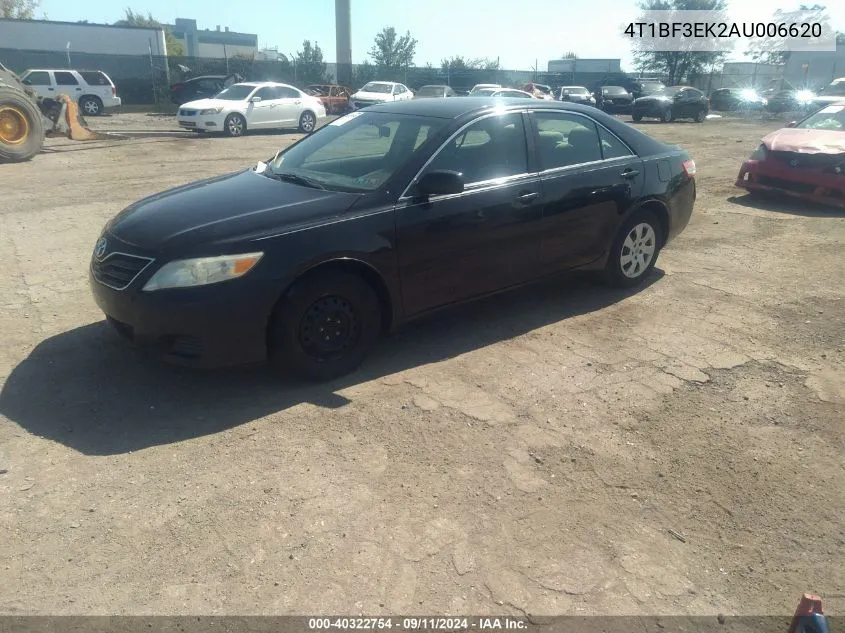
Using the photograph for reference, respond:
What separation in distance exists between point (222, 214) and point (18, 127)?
456 inches

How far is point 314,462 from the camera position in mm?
3410

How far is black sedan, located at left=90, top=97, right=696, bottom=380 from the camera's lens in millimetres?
3781

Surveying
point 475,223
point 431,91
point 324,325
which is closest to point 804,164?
point 475,223

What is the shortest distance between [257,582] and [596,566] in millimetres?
1349

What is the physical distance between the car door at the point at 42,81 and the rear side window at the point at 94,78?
116cm

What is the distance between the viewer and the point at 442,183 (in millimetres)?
4270

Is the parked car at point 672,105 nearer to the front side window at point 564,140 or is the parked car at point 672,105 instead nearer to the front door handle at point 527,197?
the front side window at point 564,140

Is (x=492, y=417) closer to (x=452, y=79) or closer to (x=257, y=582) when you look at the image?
(x=257, y=582)

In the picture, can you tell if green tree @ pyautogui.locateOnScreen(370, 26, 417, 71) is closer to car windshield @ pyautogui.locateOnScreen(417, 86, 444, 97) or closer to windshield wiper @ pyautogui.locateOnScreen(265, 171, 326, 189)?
car windshield @ pyautogui.locateOnScreen(417, 86, 444, 97)

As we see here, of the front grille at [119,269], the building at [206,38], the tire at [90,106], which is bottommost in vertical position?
the front grille at [119,269]

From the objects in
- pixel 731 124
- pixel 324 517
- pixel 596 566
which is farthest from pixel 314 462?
pixel 731 124

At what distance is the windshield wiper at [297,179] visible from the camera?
4535mm

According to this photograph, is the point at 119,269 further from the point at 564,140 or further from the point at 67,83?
the point at 67,83

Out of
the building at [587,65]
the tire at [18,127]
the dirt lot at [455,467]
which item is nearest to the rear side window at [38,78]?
the tire at [18,127]
